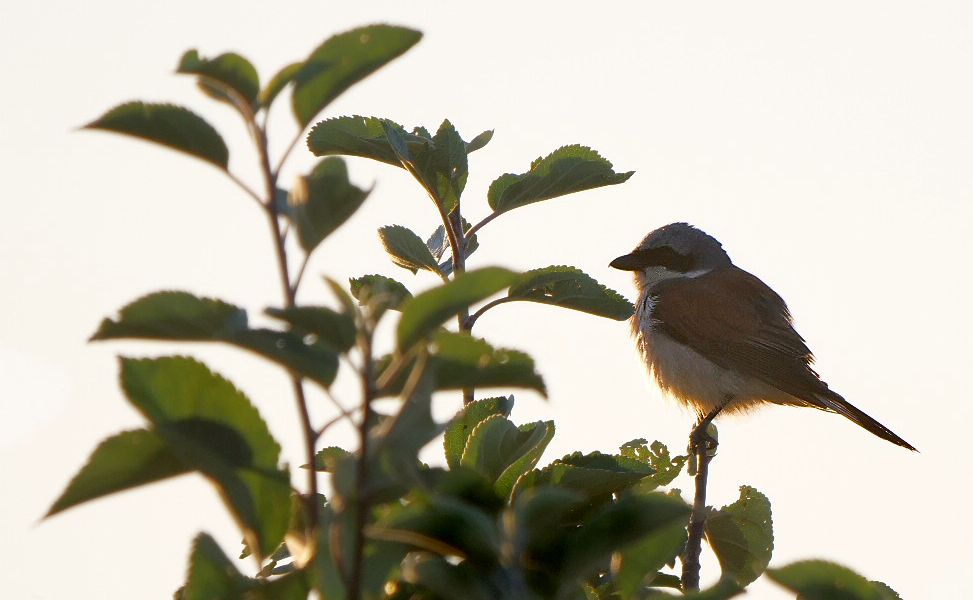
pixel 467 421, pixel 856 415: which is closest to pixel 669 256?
pixel 856 415

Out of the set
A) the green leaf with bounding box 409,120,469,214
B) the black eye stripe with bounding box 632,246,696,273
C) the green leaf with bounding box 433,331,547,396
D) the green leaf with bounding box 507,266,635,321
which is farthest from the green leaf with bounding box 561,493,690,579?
the black eye stripe with bounding box 632,246,696,273

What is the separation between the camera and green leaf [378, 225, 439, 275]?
3797 mm

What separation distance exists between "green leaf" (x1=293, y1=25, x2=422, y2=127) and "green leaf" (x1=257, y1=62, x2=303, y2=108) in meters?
0.01

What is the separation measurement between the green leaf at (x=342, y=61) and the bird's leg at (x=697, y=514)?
0.86 m

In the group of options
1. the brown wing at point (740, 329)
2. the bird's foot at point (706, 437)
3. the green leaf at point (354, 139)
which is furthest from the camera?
the brown wing at point (740, 329)

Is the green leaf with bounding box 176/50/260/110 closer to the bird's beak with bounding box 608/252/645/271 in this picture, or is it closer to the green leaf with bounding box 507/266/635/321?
the green leaf with bounding box 507/266/635/321

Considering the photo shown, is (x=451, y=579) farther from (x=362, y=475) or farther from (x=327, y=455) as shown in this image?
(x=327, y=455)

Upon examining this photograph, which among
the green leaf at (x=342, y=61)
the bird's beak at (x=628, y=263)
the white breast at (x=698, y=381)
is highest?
the bird's beak at (x=628, y=263)

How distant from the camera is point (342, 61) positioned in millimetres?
1867

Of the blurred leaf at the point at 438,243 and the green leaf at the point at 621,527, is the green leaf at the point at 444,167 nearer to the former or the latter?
the blurred leaf at the point at 438,243

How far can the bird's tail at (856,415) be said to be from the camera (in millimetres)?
8031

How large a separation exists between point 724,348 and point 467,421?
627cm

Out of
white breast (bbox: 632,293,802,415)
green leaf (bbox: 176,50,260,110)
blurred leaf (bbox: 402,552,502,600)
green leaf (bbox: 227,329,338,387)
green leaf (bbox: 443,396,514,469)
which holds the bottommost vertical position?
blurred leaf (bbox: 402,552,502,600)

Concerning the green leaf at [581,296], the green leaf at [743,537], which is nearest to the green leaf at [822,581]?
the green leaf at [581,296]
